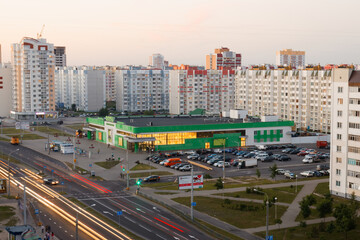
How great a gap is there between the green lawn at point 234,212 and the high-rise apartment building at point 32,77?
13097 cm

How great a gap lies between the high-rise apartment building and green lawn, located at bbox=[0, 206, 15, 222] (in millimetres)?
126796

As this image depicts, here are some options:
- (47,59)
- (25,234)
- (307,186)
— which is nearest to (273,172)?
(307,186)

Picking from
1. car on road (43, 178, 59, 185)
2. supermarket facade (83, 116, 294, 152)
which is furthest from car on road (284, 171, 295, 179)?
car on road (43, 178, 59, 185)

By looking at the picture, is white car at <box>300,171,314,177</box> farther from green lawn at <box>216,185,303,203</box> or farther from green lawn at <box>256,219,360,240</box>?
green lawn at <box>256,219,360,240</box>

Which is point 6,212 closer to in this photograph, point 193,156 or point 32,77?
point 193,156

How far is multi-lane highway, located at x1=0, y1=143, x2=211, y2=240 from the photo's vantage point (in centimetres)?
5534

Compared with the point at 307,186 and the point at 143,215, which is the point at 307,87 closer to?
the point at 307,186

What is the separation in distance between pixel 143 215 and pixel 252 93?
11963 centimetres

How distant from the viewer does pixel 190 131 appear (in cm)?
11656

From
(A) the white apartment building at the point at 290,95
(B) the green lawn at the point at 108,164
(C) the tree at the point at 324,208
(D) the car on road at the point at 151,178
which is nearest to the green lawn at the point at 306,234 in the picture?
(C) the tree at the point at 324,208

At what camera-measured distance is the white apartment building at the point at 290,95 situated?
146000mm

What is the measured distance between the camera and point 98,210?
211 ft

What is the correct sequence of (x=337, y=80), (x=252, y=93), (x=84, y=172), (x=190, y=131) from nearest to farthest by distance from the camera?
(x=337, y=80) < (x=84, y=172) < (x=190, y=131) < (x=252, y=93)

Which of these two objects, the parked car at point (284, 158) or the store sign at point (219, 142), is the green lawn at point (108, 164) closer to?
the store sign at point (219, 142)
